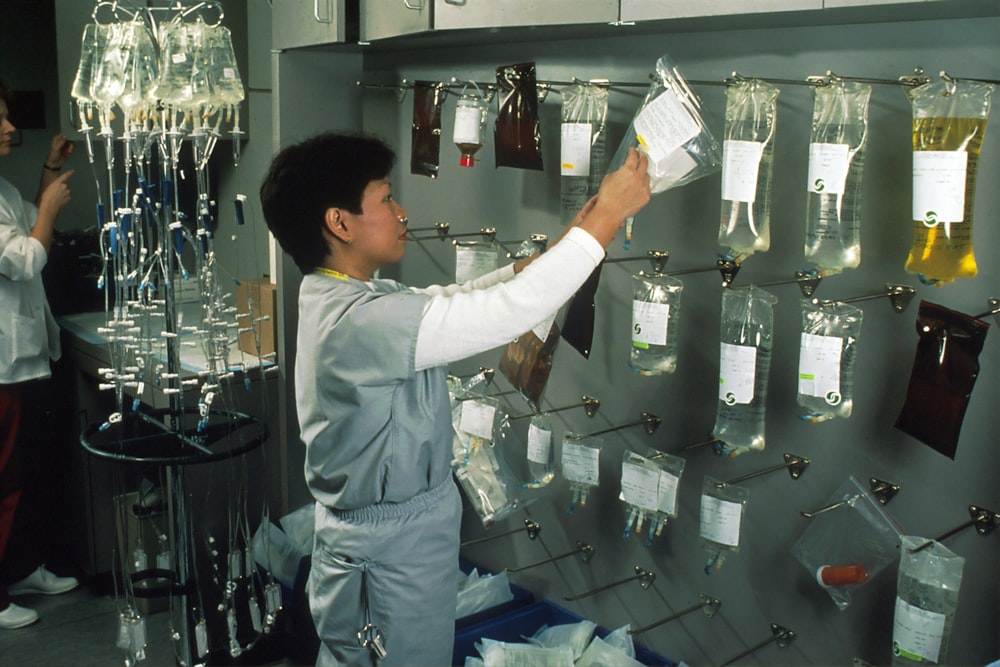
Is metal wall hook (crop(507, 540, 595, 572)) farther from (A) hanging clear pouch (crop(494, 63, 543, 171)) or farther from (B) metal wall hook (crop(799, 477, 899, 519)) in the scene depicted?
(A) hanging clear pouch (crop(494, 63, 543, 171))

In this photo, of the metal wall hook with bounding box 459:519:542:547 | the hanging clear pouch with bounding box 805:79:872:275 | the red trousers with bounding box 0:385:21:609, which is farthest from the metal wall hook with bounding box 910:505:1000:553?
the red trousers with bounding box 0:385:21:609

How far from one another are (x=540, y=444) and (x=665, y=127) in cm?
88

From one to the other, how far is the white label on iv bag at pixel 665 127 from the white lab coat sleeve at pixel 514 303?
23cm

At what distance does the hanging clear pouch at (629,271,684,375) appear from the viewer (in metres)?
1.96

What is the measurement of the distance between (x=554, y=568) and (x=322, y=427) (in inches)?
38.5

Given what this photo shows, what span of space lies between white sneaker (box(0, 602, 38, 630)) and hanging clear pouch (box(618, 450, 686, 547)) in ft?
7.21

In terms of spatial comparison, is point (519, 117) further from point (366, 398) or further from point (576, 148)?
point (366, 398)

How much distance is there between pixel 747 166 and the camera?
1.72m

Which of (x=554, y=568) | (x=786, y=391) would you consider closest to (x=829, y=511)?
(x=786, y=391)

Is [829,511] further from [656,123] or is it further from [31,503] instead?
[31,503]

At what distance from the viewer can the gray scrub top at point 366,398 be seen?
173 centimetres

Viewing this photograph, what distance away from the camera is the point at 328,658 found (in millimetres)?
2037

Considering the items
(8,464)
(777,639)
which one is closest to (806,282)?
(777,639)

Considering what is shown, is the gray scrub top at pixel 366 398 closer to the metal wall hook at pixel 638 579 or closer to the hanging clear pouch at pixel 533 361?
the hanging clear pouch at pixel 533 361
